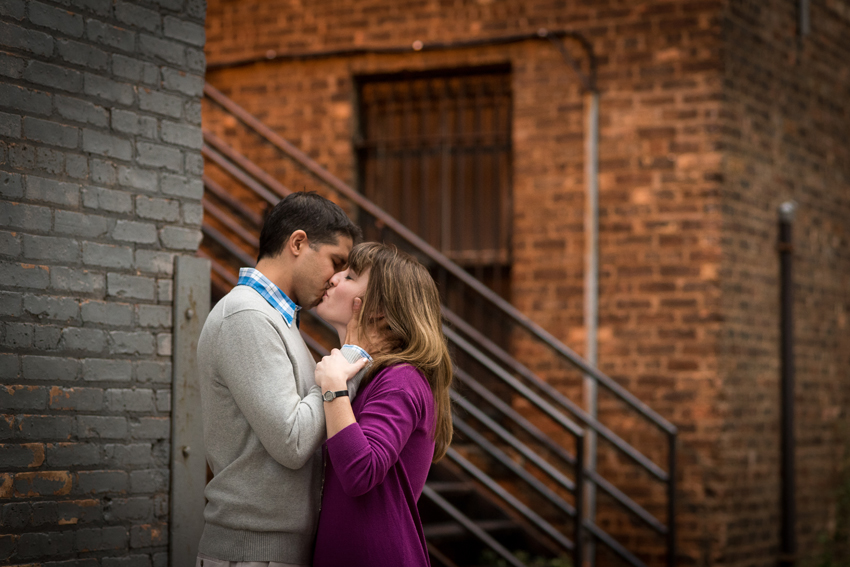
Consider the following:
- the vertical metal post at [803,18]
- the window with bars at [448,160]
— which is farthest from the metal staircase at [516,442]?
the vertical metal post at [803,18]

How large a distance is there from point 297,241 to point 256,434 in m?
0.58

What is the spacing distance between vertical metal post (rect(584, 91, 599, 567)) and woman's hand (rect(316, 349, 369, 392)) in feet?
13.3

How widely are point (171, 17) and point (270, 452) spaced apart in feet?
6.46

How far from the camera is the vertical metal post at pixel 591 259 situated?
6383mm

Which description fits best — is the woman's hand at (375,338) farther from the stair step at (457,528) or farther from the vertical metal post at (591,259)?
the vertical metal post at (591,259)

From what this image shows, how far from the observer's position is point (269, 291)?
2703 millimetres

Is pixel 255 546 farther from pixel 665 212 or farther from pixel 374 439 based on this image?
pixel 665 212

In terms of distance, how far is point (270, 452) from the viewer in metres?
2.45

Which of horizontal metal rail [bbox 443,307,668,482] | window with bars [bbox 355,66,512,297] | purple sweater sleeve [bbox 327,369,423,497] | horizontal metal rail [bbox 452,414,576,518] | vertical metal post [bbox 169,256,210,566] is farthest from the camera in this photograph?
window with bars [bbox 355,66,512,297]

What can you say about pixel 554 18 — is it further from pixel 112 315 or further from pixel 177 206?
pixel 112 315

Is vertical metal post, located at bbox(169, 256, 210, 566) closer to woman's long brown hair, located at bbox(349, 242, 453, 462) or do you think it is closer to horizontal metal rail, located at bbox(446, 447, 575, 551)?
woman's long brown hair, located at bbox(349, 242, 453, 462)

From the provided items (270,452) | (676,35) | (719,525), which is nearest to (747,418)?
(719,525)

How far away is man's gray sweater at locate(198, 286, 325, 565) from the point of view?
2.45 m

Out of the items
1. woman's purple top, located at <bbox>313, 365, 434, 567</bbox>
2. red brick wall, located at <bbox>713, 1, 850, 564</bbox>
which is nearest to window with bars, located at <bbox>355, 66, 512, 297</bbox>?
red brick wall, located at <bbox>713, 1, 850, 564</bbox>
